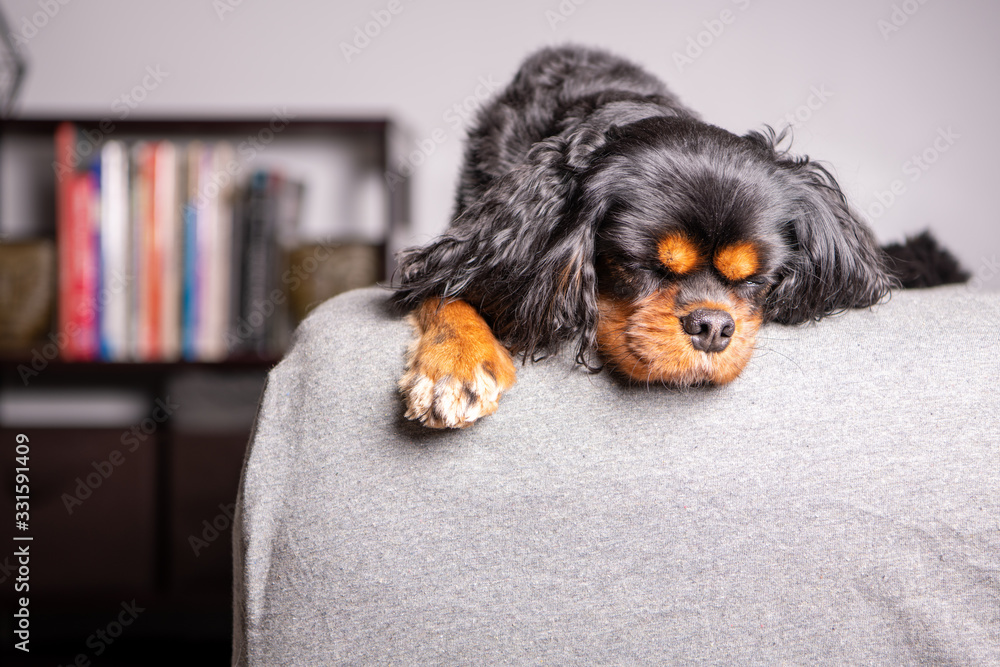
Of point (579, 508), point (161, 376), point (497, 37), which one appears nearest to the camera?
point (579, 508)

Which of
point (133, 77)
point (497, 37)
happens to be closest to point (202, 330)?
point (133, 77)

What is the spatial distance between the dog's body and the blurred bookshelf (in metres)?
1.65

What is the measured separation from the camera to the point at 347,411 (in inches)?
42.6

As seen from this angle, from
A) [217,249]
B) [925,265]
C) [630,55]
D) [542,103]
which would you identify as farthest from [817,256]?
[217,249]

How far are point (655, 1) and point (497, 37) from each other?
→ 709 mm

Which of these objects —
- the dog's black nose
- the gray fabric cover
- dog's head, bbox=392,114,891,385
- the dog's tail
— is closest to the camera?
the gray fabric cover

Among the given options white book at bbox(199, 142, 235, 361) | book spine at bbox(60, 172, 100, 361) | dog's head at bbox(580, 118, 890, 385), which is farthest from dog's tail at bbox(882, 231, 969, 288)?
book spine at bbox(60, 172, 100, 361)

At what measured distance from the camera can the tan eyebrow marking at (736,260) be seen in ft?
4.58

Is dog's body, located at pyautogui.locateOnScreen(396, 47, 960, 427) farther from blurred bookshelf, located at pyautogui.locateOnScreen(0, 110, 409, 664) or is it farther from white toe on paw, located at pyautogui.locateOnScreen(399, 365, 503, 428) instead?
blurred bookshelf, located at pyautogui.locateOnScreen(0, 110, 409, 664)

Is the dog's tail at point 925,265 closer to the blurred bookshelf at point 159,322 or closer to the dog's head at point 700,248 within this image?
the dog's head at point 700,248

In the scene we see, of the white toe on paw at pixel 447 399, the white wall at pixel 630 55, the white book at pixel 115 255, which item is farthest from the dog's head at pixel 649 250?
the white book at pixel 115 255

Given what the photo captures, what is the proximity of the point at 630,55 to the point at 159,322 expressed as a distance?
90.2 inches

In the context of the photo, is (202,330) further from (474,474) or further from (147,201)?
(474,474)

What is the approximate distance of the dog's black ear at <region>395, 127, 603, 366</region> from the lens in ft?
4.61
